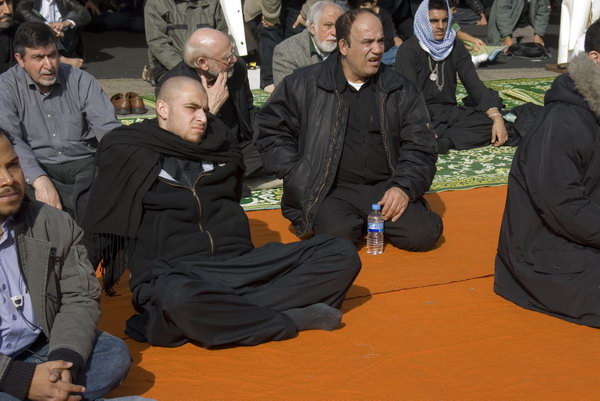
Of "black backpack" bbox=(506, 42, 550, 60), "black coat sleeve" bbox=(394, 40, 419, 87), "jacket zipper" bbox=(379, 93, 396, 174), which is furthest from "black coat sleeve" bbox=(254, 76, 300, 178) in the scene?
"black backpack" bbox=(506, 42, 550, 60)

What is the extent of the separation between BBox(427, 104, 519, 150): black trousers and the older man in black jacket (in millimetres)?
2524

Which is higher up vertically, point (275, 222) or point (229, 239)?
point (229, 239)

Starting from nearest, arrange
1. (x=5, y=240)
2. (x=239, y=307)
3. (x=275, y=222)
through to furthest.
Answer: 1. (x=5, y=240)
2. (x=239, y=307)
3. (x=275, y=222)

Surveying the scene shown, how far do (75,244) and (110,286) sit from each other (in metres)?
1.14

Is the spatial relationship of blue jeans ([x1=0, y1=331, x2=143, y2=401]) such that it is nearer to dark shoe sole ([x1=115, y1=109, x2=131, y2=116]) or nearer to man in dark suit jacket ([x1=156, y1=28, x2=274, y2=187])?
man in dark suit jacket ([x1=156, y1=28, x2=274, y2=187])

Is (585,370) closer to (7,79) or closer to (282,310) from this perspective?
(282,310)

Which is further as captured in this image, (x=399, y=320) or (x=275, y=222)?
(x=275, y=222)

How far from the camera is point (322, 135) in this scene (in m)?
5.70

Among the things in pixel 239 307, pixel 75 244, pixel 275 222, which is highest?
pixel 75 244

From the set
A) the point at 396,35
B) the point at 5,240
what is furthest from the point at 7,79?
the point at 396,35

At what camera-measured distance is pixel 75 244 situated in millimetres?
3562

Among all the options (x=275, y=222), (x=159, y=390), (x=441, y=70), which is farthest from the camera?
(x=441, y=70)

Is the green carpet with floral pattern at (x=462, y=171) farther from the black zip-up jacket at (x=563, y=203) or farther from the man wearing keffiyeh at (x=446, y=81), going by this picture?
the black zip-up jacket at (x=563, y=203)

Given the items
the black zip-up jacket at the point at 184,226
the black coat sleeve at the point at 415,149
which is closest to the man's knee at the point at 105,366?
the black zip-up jacket at the point at 184,226
